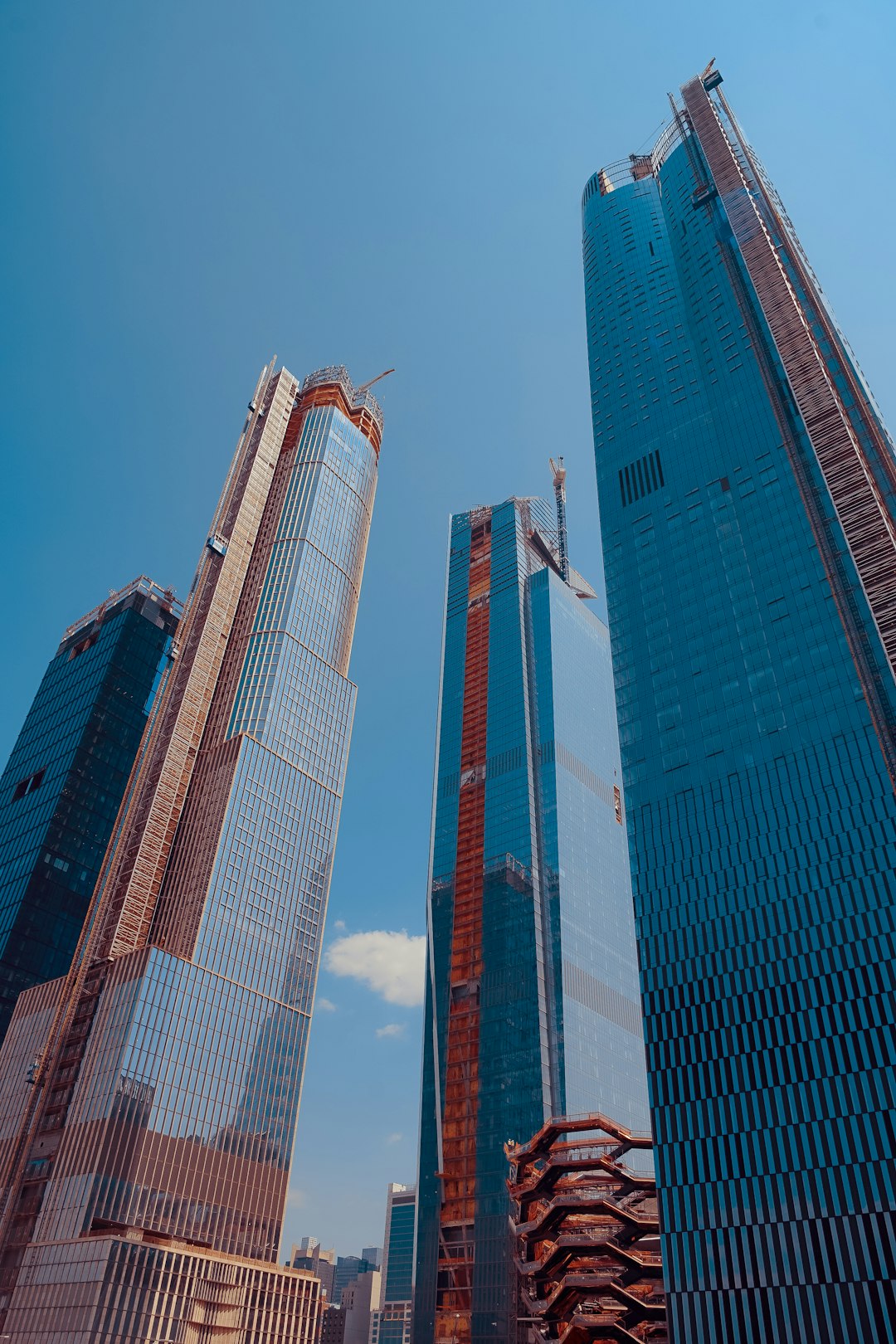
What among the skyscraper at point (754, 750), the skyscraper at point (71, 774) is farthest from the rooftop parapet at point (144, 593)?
the skyscraper at point (754, 750)

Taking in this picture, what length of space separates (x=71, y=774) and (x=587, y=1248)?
105 metres

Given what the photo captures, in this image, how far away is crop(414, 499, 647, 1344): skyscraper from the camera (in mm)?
130625

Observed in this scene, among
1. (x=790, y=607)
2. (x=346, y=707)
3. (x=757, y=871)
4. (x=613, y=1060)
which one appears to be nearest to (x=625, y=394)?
(x=790, y=607)

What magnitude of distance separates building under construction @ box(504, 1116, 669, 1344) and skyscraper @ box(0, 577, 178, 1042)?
75852 millimetres

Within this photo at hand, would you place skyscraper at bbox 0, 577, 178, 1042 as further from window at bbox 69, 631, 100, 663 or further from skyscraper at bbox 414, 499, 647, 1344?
skyscraper at bbox 414, 499, 647, 1344

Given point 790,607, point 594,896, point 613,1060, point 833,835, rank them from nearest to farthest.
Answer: point 833,835 → point 790,607 → point 613,1060 → point 594,896

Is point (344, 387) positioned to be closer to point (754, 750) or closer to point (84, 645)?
point (84, 645)

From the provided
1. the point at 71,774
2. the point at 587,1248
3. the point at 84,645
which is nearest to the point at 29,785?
the point at 71,774

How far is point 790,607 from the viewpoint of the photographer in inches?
3730

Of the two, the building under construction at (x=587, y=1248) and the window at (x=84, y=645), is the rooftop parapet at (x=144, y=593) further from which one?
the building under construction at (x=587, y=1248)

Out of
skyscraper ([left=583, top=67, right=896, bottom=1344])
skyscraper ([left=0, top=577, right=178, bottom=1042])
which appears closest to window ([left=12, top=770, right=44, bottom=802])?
skyscraper ([left=0, top=577, right=178, bottom=1042])

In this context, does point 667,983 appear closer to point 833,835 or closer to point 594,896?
point 833,835

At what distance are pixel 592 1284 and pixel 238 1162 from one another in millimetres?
35751

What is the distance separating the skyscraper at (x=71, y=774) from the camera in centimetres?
14300
